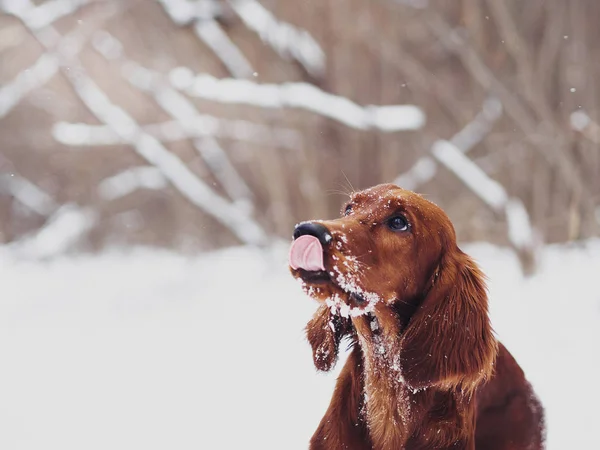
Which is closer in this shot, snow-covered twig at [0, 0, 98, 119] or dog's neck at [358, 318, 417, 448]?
dog's neck at [358, 318, 417, 448]

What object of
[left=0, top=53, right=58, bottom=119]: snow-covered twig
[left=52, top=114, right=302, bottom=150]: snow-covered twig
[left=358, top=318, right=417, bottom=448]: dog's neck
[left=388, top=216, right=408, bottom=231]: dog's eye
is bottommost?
[left=358, top=318, right=417, bottom=448]: dog's neck

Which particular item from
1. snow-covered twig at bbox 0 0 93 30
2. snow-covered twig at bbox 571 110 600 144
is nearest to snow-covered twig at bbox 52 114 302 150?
snow-covered twig at bbox 0 0 93 30

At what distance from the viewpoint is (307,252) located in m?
1.69

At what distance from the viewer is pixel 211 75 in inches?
292

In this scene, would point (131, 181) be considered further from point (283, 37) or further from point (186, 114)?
point (283, 37)

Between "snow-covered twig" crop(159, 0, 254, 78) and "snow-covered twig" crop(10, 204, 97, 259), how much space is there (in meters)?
2.84

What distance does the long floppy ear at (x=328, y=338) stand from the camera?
2.15 m

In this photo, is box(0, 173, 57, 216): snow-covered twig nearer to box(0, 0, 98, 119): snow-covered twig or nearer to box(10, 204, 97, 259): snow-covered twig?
box(10, 204, 97, 259): snow-covered twig

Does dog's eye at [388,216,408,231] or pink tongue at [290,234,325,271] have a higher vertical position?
dog's eye at [388,216,408,231]

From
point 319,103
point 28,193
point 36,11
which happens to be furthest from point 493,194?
point 28,193

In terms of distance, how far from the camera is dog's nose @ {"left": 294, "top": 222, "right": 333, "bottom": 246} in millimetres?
1688

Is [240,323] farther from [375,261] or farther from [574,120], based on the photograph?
[574,120]

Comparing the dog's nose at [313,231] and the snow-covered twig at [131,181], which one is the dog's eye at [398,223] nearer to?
the dog's nose at [313,231]

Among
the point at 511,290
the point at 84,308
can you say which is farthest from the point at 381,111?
the point at 84,308
